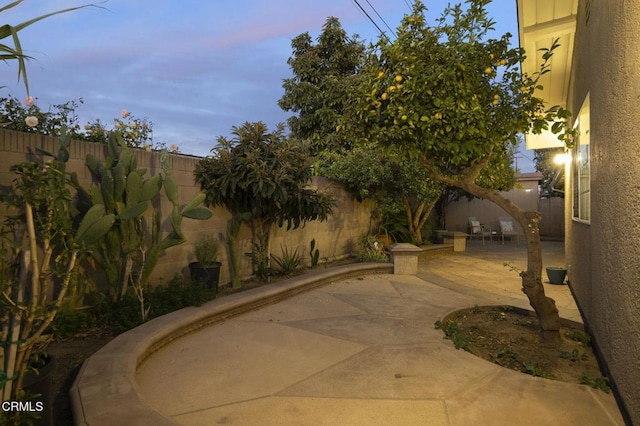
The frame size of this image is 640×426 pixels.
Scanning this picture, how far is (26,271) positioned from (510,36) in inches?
200

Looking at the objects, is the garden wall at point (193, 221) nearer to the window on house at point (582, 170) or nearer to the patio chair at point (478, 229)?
the window on house at point (582, 170)

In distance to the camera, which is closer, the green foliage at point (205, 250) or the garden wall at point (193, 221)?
the garden wall at point (193, 221)

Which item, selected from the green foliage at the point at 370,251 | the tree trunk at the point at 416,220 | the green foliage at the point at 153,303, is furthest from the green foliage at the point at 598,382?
the tree trunk at the point at 416,220

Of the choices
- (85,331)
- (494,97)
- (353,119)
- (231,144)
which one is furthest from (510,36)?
(85,331)

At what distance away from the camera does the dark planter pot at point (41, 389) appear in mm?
2098

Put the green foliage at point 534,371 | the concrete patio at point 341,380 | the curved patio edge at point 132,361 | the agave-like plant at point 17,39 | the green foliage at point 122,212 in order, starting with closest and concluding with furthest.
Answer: the agave-like plant at point 17,39, the curved patio edge at point 132,361, the concrete patio at point 341,380, the green foliage at point 534,371, the green foliage at point 122,212

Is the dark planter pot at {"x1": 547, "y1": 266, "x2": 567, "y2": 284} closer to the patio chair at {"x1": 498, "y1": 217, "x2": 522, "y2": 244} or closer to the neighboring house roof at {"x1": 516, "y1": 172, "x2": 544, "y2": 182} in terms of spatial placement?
the patio chair at {"x1": 498, "y1": 217, "x2": 522, "y2": 244}

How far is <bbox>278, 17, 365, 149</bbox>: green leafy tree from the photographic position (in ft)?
48.0

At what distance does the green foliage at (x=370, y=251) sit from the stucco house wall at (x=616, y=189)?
205 inches

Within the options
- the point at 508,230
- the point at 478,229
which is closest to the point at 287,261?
the point at 478,229

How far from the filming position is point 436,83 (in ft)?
14.3

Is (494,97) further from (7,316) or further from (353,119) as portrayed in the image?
(7,316)

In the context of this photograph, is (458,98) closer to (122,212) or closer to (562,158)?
(122,212)

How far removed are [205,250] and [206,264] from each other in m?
0.32
